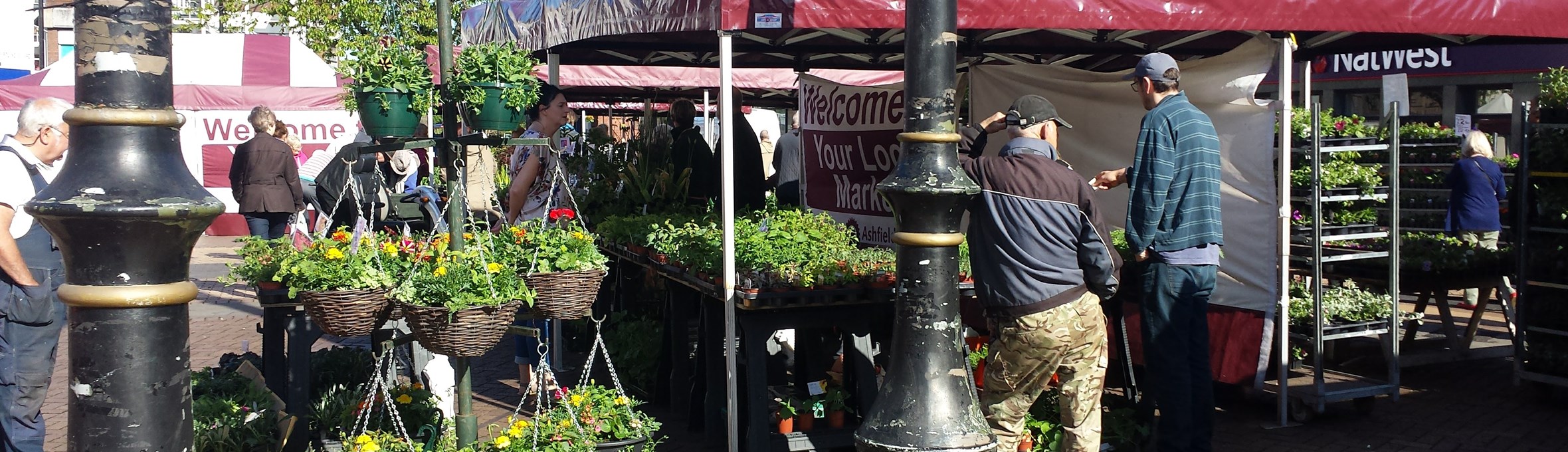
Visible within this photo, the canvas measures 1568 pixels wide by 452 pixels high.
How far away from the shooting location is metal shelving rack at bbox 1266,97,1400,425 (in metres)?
6.05

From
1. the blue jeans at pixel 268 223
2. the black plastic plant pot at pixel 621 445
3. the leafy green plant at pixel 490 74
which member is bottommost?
the black plastic plant pot at pixel 621 445

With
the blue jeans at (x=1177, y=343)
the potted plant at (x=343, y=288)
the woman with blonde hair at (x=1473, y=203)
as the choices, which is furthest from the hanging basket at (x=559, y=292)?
the woman with blonde hair at (x=1473, y=203)

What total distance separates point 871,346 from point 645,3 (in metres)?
1.95

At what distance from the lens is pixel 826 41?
308 inches

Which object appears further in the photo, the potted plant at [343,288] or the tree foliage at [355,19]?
the tree foliage at [355,19]

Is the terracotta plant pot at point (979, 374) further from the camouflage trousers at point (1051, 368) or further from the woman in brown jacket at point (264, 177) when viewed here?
the woman in brown jacket at point (264, 177)

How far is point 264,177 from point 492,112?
7.27 m

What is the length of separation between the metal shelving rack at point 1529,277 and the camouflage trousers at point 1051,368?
350 cm

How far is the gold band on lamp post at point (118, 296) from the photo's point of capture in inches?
82.1

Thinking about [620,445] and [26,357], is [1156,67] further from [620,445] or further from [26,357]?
[26,357]

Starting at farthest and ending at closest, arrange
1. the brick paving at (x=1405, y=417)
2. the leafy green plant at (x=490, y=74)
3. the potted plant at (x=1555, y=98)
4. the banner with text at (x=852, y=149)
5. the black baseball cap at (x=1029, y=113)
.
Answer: the banner with text at (x=852, y=149) → the potted plant at (x=1555, y=98) → the brick paving at (x=1405, y=417) → the black baseball cap at (x=1029, y=113) → the leafy green plant at (x=490, y=74)

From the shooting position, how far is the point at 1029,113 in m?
4.69

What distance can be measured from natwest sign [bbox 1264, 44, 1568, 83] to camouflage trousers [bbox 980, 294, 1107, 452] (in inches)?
376

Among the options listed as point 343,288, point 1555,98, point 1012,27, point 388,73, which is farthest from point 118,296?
point 1555,98
